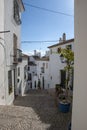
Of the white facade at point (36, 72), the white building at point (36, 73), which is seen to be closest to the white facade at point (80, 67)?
the white building at point (36, 73)

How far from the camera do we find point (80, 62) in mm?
1724

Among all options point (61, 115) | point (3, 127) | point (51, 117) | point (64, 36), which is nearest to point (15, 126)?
point (3, 127)

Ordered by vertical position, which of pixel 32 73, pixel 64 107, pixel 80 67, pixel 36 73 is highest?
pixel 80 67

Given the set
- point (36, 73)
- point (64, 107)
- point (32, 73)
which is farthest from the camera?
point (36, 73)

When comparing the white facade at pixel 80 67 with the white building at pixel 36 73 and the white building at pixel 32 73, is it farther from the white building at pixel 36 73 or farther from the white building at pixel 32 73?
the white building at pixel 32 73

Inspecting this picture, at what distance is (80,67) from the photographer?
172 centimetres

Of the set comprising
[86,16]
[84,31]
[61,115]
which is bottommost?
[61,115]

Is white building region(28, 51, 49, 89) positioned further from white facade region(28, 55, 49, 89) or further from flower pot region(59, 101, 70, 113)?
flower pot region(59, 101, 70, 113)

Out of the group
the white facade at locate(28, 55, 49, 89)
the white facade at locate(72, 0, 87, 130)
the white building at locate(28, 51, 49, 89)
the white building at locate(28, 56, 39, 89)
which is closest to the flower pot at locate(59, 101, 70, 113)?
the white facade at locate(72, 0, 87, 130)

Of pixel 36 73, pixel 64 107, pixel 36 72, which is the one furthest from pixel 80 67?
pixel 36 72

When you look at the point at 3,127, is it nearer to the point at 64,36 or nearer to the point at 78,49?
the point at 78,49

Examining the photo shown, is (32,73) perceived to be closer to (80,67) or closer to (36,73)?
(36,73)

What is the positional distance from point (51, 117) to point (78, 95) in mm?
3816

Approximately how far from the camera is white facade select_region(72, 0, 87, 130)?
1676 millimetres
